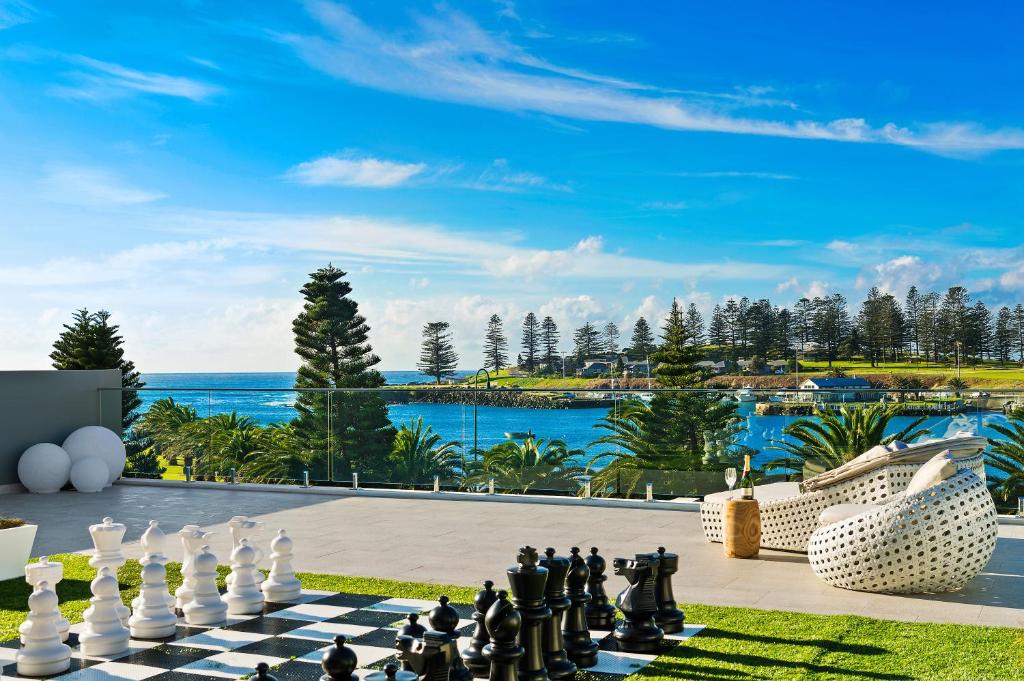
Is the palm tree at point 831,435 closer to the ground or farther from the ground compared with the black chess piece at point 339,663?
farther from the ground

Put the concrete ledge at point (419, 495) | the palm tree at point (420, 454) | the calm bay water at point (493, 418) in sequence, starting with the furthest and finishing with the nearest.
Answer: the palm tree at point (420, 454) → the concrete ledge at point (419, 495) → the calm bay water at point (493, 418)

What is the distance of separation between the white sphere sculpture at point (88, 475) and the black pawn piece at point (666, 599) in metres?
7.64

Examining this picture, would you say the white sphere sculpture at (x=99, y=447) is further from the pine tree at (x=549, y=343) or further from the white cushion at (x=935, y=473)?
the pine tree at (x=549, y=343)

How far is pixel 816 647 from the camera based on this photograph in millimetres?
3967

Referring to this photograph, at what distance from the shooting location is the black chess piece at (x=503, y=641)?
2955 mm

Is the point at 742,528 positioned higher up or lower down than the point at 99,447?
lower down

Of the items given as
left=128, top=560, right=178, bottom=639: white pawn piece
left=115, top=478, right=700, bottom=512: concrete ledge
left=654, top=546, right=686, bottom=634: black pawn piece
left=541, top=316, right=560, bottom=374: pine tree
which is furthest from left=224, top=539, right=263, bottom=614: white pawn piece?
left=541, top=316, right=560, bottom=374: pine tree

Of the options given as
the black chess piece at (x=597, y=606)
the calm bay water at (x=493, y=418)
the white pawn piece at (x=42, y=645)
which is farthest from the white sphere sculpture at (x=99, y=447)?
the black chess piece at (x=597, y=606)

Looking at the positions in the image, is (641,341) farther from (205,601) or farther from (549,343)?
(205,601)

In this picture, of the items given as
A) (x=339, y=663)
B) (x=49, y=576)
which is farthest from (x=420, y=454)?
(x=339, y=663)

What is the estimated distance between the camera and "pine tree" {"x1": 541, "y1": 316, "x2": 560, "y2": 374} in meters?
61.5

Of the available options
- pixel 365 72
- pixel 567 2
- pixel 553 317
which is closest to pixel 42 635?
pixel 567 2

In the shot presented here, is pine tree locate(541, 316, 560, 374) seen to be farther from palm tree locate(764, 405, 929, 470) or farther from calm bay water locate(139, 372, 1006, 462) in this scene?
palm tree locate(764, 405, 929, 470)

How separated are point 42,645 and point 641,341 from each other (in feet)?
188
